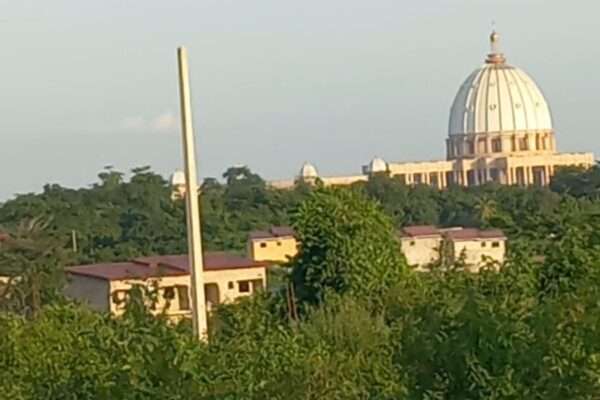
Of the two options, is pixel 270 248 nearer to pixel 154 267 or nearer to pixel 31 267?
pixel 154 267

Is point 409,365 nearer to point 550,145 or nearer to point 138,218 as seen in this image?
point 138,218

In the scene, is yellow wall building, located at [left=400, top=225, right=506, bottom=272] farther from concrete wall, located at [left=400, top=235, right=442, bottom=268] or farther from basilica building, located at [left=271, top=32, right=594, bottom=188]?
basilica building, located at [left=271, top=32, right=594, bottom=188]

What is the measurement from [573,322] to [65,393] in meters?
3.17

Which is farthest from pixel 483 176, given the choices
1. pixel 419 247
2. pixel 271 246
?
pixel 419 247

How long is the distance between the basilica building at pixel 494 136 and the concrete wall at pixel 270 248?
44.5m

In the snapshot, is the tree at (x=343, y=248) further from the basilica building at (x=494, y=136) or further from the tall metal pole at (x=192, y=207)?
the basilica building at (x=494, y=136)

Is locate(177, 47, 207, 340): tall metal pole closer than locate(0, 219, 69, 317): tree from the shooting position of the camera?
Yes

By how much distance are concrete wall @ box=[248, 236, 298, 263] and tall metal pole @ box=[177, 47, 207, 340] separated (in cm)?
3022

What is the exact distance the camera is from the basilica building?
90.1 metres

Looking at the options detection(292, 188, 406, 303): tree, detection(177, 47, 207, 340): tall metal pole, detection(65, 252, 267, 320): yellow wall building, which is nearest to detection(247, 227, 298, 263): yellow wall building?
detection(65, 252, 267, 320): yellow wall building

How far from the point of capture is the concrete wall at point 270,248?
1694 inches

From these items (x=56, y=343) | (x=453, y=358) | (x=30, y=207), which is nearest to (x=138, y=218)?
(x=30, y=207)

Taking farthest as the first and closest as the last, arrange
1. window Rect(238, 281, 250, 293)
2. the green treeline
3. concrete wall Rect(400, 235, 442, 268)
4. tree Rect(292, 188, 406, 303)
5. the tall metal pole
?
concrete wall Rect(400, 235, 442, 268), window Rect(238, 281, 250, 293), tree Rect(292, 188, 406, 303), the tall metal pole, the green treeline

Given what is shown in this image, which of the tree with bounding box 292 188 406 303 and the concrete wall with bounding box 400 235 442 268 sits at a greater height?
the tree with bounding box 292 188 406 303
